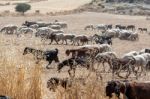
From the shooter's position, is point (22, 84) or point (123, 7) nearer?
point (22, 84)

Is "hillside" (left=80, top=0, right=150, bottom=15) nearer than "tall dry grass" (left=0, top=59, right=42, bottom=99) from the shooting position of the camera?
No

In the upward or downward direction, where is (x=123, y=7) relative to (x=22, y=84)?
downward

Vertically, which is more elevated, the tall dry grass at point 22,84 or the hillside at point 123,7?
the tall dry grass at point 22,84

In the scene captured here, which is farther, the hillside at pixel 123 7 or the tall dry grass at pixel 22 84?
the hillside at pixel 123 7

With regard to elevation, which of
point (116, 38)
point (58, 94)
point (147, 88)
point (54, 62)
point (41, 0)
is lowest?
point (41, 0)

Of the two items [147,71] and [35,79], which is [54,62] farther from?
[35,79]

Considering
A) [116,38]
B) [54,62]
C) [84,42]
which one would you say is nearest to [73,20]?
[116,38]

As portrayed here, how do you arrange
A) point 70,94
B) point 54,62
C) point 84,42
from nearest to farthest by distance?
point 70,94 → point 54,62 → point 84,42

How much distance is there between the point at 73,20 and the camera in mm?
57906

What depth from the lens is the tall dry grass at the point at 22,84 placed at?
7.51 meters

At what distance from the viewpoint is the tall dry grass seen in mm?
7508

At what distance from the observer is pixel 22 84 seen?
7.55 meters

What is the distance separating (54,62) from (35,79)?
14.1m

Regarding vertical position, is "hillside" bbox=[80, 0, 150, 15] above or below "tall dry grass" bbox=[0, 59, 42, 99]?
below
